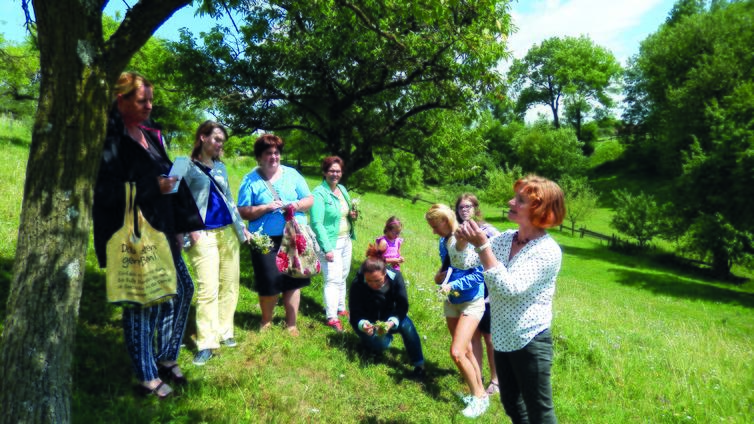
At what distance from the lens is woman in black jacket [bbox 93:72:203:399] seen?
3156mm

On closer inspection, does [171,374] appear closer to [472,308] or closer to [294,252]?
[294,252]

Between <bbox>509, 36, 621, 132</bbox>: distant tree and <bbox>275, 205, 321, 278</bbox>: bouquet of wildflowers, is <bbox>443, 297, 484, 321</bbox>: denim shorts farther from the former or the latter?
<bbox>509, 36, 621, 132</bbox>: distant tree

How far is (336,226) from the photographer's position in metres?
6.12

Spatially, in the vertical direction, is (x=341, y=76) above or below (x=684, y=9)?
below

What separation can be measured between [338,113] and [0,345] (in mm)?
6874

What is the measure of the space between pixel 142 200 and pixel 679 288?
28068mm

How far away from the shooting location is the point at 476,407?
4410 mm

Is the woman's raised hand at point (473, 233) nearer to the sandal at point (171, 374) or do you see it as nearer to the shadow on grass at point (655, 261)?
the sandal at point (171, 374)

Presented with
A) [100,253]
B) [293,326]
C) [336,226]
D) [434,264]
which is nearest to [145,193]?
[100,253]

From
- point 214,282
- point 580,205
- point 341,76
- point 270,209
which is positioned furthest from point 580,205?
point 214,282

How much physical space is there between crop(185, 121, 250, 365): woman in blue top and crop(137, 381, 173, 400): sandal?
65 centimetres

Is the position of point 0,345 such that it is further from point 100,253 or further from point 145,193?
point 145,193

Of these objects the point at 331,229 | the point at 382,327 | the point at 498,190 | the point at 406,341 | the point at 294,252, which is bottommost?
the point at 406,341

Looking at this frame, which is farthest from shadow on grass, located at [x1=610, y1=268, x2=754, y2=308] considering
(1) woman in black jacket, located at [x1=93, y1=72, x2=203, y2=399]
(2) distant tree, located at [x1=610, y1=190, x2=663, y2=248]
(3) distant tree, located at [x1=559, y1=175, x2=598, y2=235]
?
(1) woman in black jacket, located at [x1=93, y1=72, x2=203, y2=399]
